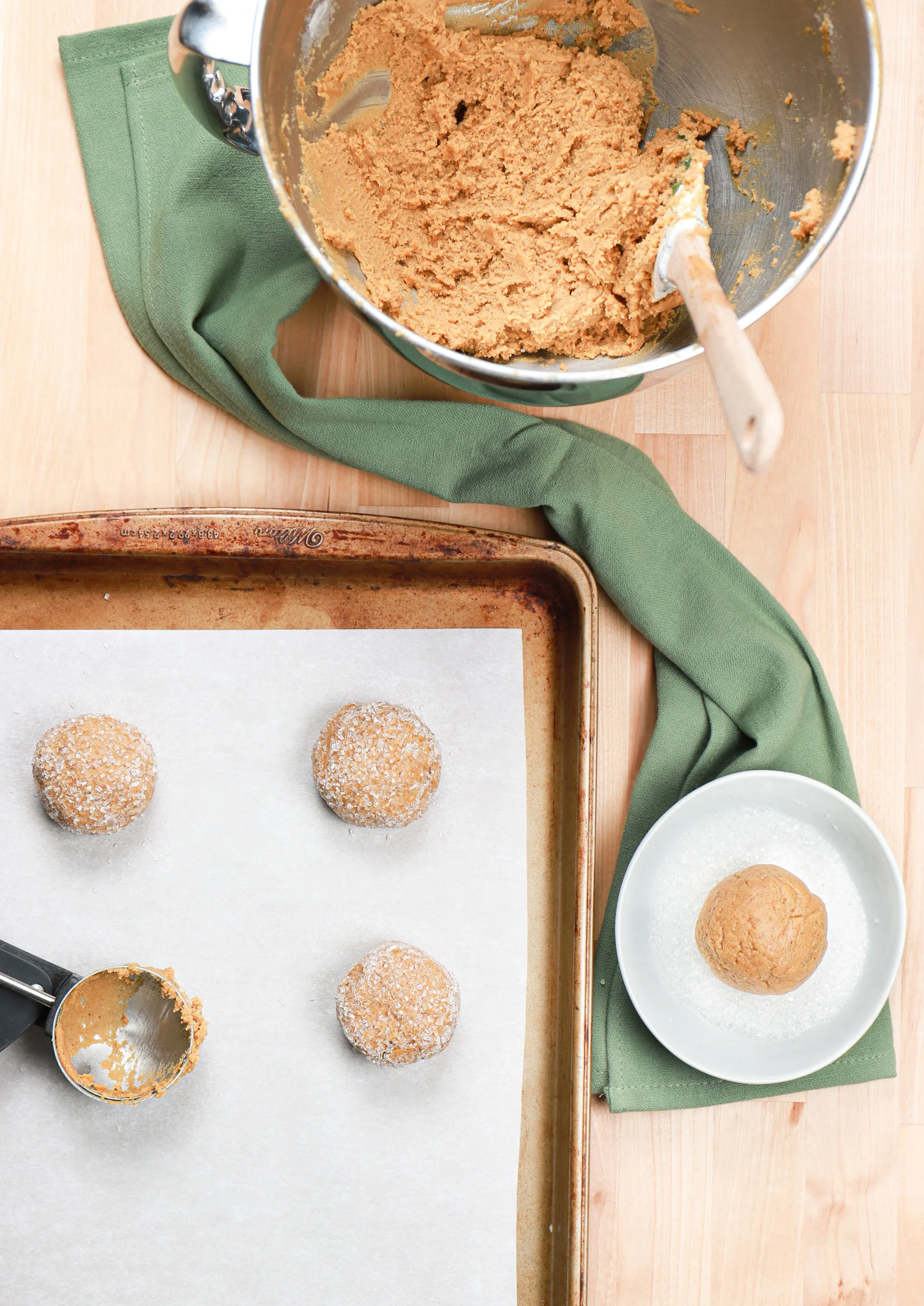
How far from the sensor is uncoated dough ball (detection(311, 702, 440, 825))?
3.13 ft

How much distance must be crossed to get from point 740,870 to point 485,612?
1.23 feet

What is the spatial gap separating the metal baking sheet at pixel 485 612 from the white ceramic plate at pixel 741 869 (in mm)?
82

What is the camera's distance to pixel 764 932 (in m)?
0.94

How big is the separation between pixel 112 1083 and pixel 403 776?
0.40 metres

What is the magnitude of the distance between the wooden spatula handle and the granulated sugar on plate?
0.54 m

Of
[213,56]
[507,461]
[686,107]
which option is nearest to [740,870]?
[507,461]

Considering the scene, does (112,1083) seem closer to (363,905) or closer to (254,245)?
(363,905)

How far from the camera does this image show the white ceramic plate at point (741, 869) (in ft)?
3.29

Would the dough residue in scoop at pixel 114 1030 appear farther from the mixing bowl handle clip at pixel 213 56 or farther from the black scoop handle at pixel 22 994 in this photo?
the mixing bowl handle clip at pixel 213 56

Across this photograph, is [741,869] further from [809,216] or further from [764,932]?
[809,216]

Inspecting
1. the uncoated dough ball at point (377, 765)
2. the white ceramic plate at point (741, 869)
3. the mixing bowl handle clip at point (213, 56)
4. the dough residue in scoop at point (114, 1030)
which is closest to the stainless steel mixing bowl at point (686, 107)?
the mixing bowl handle clip at point (213, 56)

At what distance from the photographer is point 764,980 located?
96 centimetres

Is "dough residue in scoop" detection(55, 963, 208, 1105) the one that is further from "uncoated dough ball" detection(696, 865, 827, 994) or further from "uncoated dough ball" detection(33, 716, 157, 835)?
"uncoated dough ball" detection(696, 865, 827, 994)

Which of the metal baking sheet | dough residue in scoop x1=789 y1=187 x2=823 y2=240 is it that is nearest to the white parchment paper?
the metal baking sheet
